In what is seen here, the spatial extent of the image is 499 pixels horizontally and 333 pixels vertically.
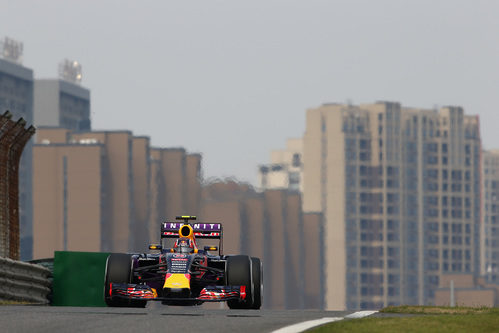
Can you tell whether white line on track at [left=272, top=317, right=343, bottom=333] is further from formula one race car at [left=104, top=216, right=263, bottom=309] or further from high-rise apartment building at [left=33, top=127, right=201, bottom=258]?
high-rise apartment building at [left=33, top=127, right=201, bottom=258]

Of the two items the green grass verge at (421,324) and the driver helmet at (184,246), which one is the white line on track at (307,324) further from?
the driver helmet at (184,246)

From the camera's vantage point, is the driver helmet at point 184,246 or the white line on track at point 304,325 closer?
the white line on track at point 304,325

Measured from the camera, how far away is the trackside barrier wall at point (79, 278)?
2359 cm

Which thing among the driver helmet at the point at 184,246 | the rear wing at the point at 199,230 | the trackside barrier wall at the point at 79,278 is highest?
the rear wing at the point at 199,230

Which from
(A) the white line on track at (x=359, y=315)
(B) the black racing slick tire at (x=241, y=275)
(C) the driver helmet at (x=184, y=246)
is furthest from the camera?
(C) the driver helmet at (x=184, y=246)

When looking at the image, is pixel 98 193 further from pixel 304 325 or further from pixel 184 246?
pixel 304 325

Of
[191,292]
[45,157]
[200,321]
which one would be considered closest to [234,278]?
[191,292]

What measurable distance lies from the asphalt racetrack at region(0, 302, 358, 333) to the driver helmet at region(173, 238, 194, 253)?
430cm

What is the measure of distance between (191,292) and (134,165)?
161 metres

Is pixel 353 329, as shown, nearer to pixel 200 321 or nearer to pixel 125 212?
pixel 200 321

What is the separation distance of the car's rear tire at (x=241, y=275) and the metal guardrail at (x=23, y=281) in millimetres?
4051

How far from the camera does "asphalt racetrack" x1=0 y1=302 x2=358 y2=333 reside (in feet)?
39.7

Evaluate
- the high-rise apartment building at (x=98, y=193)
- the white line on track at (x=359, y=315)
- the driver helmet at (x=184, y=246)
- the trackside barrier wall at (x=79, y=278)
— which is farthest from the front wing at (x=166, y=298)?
the high-rise apartment building at (x=98, y=193)

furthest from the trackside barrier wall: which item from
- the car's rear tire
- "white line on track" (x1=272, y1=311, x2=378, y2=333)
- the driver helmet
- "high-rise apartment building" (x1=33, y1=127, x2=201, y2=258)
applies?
"high-rise apartment building" (x1=33, y1=127, x2=201, y2=258)
